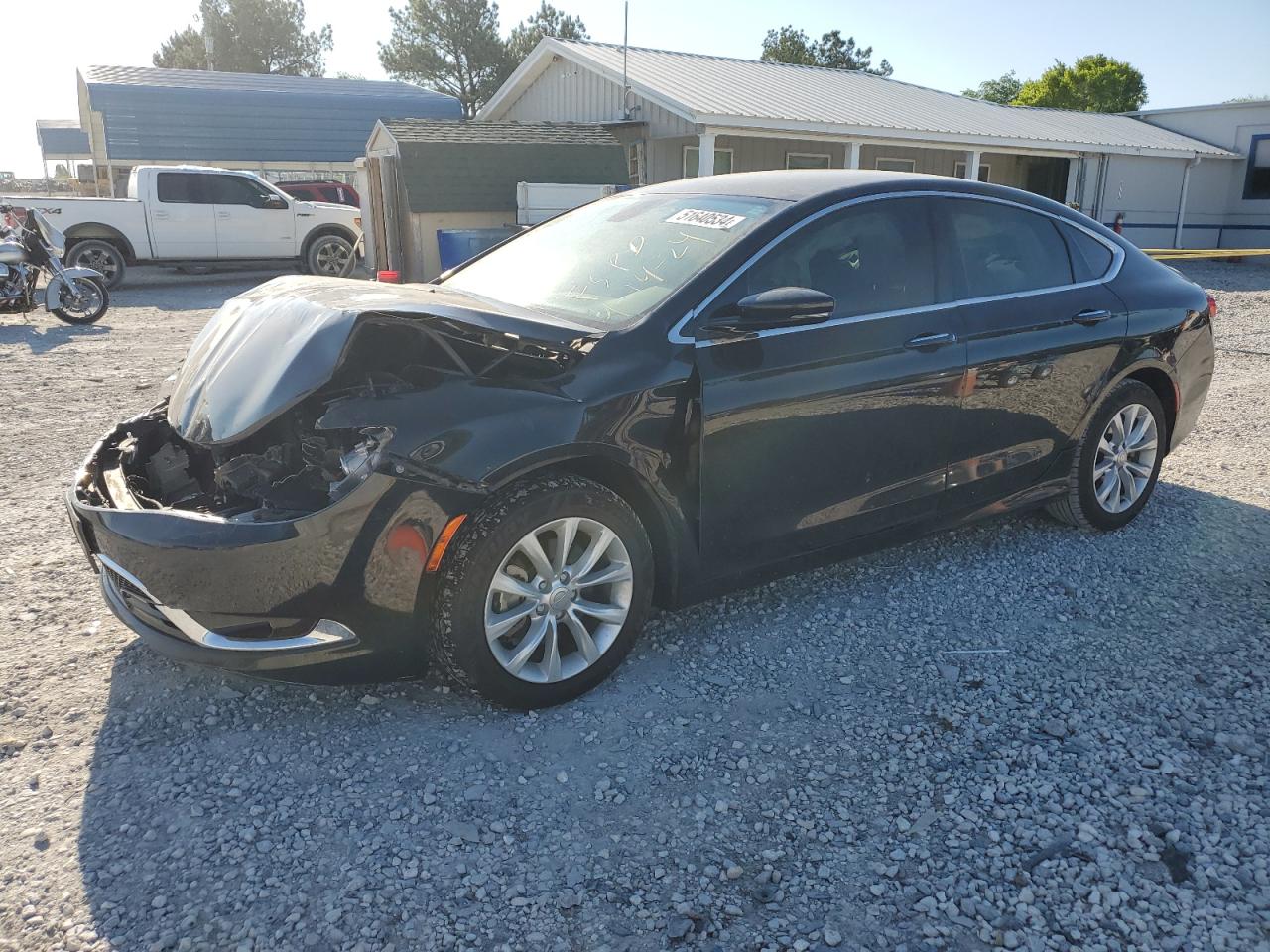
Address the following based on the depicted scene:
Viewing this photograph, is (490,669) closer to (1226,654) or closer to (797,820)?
(797,820)

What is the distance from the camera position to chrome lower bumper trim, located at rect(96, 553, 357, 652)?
9.00 ft

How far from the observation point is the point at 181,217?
15.9 m

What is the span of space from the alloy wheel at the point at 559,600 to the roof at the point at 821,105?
13026 mm

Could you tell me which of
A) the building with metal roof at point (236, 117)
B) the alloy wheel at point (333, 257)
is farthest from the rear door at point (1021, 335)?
the building with metal roof at point (236, 117)

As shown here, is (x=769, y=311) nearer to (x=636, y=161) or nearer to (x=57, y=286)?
(x=57, y=286)

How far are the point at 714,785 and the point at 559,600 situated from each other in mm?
751

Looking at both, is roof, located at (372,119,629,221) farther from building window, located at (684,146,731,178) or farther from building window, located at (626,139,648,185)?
building window, located at (684,146,731,178)

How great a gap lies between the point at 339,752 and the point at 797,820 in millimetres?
1388

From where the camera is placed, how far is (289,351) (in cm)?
296

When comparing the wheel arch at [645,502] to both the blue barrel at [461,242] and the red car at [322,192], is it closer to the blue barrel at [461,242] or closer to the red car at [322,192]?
the blue barrel at [461,242]

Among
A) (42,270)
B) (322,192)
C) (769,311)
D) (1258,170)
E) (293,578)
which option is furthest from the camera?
(1258,170)

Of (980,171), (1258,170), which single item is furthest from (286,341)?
(1258,170)

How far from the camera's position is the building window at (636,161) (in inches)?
669

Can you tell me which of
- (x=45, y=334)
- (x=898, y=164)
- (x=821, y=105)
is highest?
(x=821, y=105)
